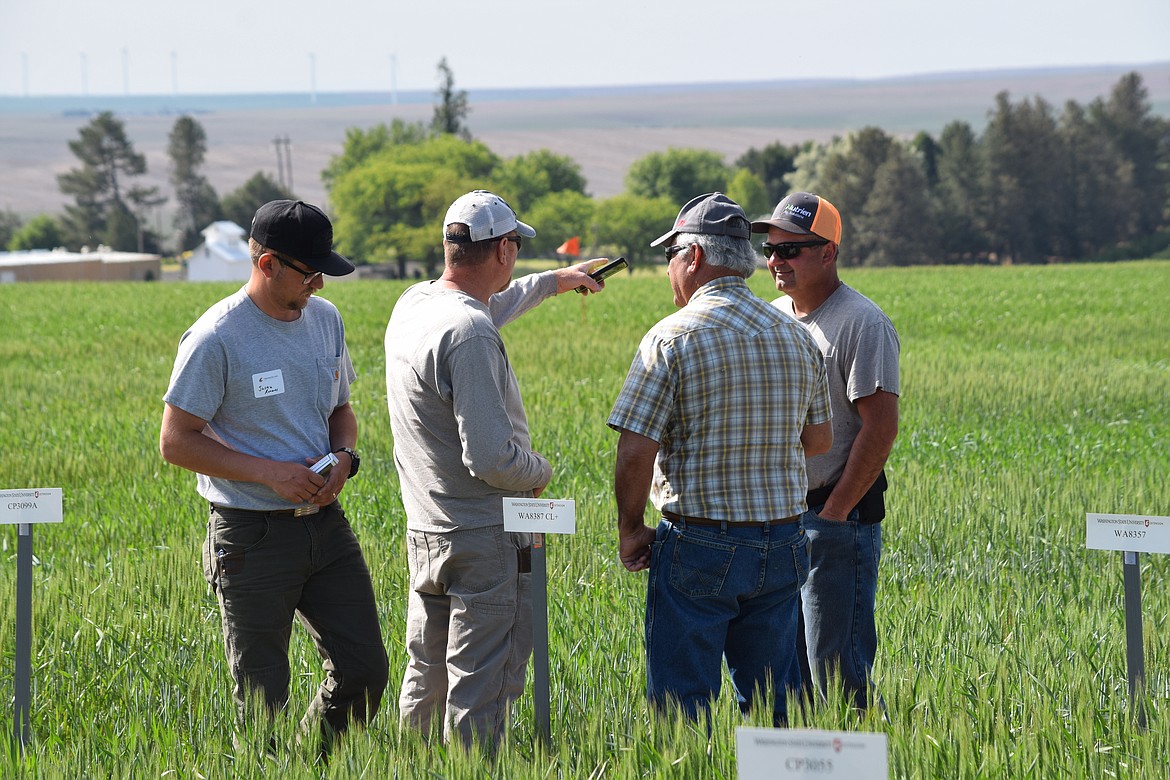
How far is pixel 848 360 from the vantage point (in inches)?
149

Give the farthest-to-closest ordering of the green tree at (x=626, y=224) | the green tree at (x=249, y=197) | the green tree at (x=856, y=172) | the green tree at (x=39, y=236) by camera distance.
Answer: the green tree at (x=39, y=236) → the green tree at (x=249, y=197) → the green tree at (x=626, y=224) → the green tree at (x=856, y=172)

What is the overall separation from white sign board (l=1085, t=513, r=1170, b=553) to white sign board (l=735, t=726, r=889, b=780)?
1460 mm

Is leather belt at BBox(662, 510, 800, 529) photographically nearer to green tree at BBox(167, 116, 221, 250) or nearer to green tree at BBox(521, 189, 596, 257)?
green tree at BBox(521, 189, 596, 257)

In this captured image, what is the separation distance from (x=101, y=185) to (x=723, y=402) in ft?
389

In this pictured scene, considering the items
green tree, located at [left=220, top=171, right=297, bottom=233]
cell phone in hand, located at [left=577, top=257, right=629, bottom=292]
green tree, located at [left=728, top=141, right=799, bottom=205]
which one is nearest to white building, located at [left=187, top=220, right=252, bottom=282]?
green tree, located at [left=220, top=171, right=297, bottom=233]

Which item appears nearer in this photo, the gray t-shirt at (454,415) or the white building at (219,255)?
the gray t-shirt at (454,415)

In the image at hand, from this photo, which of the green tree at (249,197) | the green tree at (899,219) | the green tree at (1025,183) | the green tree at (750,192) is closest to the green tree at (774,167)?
the green tree at (750,192)

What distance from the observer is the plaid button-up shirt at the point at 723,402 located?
3207 mm

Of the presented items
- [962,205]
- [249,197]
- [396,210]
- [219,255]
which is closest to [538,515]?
[962,205]

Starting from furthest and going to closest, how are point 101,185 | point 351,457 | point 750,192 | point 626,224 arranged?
point 101,185, point 750,192, point 626,224, point 351,457

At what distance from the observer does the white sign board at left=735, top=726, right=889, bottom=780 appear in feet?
6.13

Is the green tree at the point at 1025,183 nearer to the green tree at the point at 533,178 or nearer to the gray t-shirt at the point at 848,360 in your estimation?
the green tree at the point at 533,178

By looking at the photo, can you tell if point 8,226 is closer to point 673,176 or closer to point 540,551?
point 673,176

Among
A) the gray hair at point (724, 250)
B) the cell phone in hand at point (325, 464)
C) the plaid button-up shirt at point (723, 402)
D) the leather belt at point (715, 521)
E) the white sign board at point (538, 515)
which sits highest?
the gray hair at point (724, 250)
